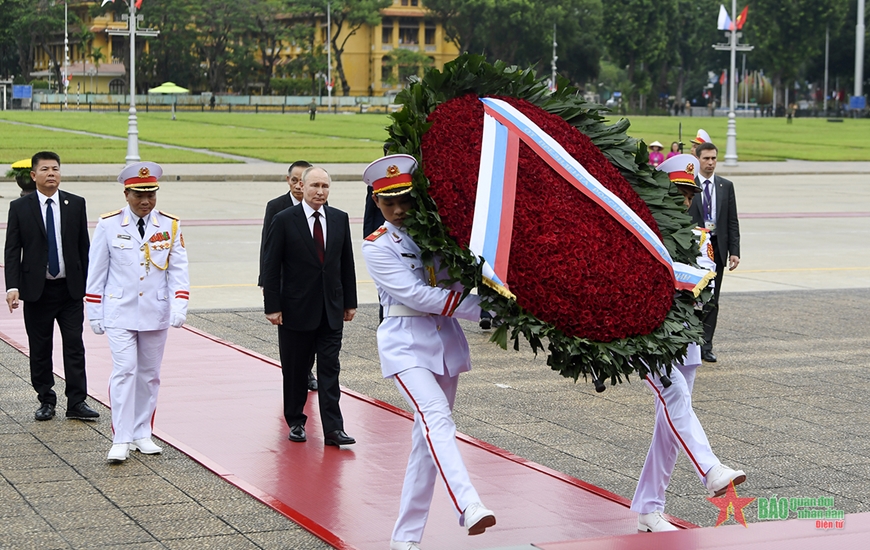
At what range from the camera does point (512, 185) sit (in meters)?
5.13

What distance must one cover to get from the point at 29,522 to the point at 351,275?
108 inches

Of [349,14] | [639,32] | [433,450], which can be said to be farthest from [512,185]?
[639,32]

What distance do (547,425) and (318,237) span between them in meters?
2.01

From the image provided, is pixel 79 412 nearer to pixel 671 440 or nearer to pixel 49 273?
pixel 49 273

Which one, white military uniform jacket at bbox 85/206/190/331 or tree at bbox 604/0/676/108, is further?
tree at bbox 604/0/676/108

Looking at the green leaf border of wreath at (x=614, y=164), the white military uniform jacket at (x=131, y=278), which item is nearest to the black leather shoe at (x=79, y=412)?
the white military uniform jacket at (x=131, y=278)

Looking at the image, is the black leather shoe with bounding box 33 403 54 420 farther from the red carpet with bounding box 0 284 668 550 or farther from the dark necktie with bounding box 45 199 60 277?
the dark necktie with bounding box 45 199 60 277

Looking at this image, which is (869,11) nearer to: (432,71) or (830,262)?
(830,262)

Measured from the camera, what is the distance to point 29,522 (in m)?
5.84

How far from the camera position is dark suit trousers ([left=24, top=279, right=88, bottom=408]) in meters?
8.06

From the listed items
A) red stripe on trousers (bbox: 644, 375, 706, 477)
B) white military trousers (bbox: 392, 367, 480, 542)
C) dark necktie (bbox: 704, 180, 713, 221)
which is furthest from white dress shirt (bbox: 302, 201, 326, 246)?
dark necktie (bbox: 704, 180, 713, 221)

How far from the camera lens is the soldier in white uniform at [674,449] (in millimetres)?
5359
